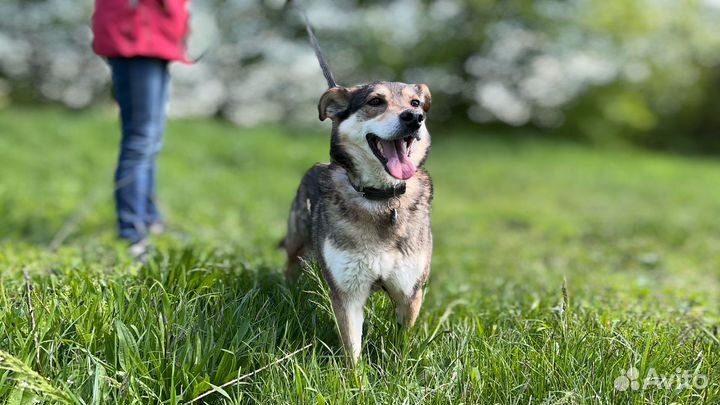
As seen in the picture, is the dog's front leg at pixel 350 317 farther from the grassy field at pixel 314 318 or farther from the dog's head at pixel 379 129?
the dog's head at pixel 379 129

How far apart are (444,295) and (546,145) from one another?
45.3 feet

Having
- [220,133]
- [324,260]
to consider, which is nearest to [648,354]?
[324,260]

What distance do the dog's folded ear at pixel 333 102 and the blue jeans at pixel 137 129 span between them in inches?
84.8

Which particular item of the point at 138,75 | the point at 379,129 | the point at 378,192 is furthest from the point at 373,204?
the point at 138,75

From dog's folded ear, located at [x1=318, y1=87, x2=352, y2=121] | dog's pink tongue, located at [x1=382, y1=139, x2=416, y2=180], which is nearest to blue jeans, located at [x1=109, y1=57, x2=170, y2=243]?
dog's folded ear, located at [x1=318, y1=87, x2=352, y2=121]

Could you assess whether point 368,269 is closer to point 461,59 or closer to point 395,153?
point 395,153

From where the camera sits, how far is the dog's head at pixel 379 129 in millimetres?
2844

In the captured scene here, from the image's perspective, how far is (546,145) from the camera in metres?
17.4

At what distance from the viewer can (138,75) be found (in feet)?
15.4

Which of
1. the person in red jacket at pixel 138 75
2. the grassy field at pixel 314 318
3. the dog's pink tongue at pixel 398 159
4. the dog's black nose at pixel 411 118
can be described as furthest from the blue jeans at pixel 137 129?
the dog's black nose at pixel 411 118

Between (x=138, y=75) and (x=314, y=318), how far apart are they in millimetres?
2601

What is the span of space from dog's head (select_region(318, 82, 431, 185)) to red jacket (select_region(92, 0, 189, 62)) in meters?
2.14

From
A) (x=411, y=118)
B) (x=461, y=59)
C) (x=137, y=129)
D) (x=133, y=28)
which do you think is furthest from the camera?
(x=461, y=59)

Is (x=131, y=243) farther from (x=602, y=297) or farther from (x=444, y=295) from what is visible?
(x=602, y=297)
